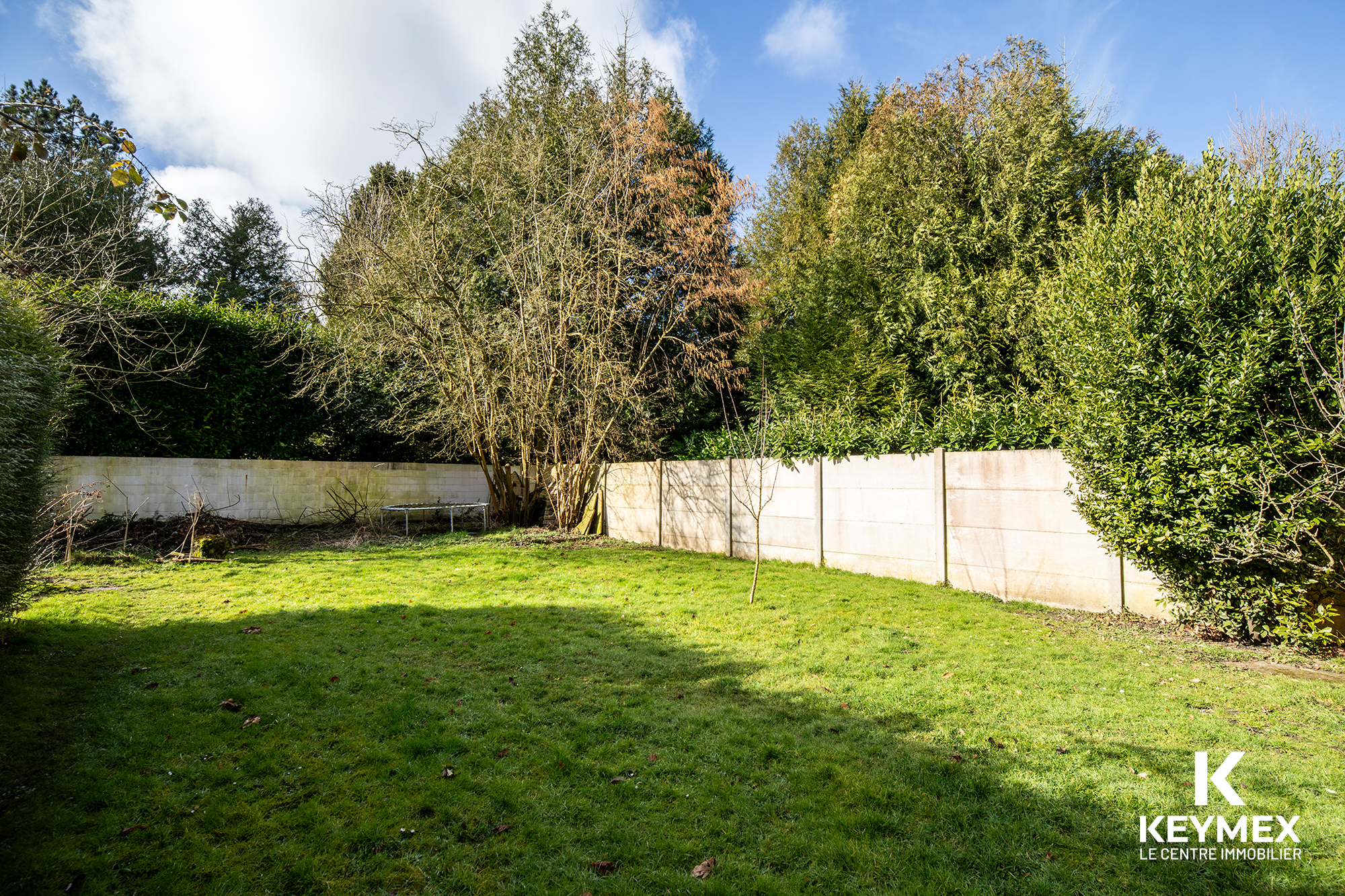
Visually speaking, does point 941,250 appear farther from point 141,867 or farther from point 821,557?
point 141,867

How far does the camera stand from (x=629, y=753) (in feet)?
10.5

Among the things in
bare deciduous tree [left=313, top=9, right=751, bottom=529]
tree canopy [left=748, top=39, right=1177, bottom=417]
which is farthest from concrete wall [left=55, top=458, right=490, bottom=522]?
tree canopy [left=748, top=39, right=1177, bottom=417]

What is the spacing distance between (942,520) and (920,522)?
1.06 ft

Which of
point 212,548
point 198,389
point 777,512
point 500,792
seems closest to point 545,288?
point 777,512

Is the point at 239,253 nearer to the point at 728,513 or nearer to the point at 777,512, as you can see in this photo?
the point at 728,513

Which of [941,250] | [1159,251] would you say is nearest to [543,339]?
[941,250]

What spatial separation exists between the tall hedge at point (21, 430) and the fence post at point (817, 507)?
8.44m

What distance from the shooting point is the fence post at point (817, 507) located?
9109 millimetres

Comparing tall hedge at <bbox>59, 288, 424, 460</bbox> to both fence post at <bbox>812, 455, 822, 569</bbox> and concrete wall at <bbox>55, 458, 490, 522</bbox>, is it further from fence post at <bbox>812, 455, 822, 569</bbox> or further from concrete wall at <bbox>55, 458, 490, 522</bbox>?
fence post at <bbox>812, 455, 822, 569</bbox>

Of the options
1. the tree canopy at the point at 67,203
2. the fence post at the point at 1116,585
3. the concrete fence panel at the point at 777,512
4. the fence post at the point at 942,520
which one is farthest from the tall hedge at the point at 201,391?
the fence post at the point at 1116,585

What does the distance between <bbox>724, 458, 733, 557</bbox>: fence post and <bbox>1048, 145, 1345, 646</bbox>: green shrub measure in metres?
5.41

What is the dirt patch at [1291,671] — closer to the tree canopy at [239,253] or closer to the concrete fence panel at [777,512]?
the concrete fence panel at [777,512]

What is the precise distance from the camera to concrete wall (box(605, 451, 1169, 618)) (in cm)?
649

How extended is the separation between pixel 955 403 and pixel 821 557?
306 cm
